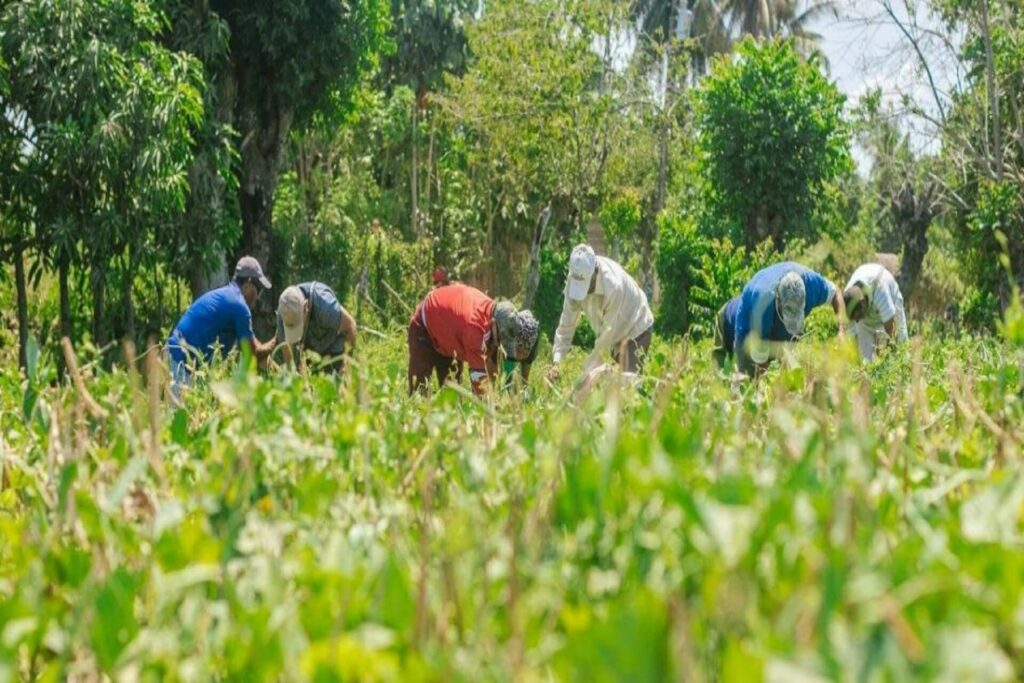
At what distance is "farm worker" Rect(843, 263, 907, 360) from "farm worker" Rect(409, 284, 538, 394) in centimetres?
262

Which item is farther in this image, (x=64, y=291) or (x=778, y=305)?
(x=64, y=291)

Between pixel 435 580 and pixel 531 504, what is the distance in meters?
0.36

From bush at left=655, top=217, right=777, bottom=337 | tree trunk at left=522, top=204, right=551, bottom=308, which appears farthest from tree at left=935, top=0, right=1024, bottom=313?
tree trunk at left=522, top=204, right=551, bottom=308

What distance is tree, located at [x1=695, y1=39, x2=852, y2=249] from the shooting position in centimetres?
2297

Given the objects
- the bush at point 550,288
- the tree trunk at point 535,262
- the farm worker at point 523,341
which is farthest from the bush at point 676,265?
the farm worker at point 523,341

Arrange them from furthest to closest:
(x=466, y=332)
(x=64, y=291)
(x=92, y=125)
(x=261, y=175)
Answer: (x=261, y=175), (x=64, y=291), (x=92, y=125), (x=466, y=332)

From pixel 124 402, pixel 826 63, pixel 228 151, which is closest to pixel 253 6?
pixel 228 151

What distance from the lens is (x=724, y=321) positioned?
8047 millimetres

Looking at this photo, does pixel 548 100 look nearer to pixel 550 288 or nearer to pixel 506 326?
pixel 550 288

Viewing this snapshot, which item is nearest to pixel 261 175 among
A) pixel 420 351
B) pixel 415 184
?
pixel 420 351

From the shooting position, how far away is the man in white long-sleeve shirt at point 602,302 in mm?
7344

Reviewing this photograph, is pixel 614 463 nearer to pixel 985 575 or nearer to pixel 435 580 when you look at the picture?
pixel 435 580

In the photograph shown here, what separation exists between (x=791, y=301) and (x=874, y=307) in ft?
6.62

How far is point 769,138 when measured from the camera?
22.8m
